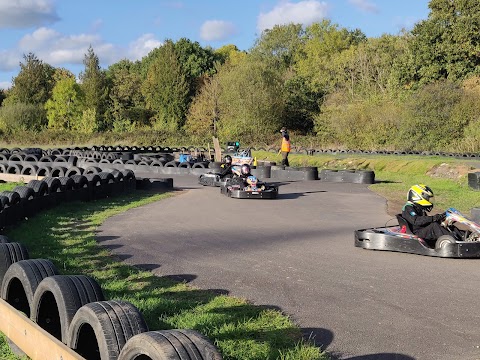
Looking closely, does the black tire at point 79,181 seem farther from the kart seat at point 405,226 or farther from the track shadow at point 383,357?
the track shadow at point 383,357

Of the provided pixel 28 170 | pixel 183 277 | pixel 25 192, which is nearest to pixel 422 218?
pixel 183 277

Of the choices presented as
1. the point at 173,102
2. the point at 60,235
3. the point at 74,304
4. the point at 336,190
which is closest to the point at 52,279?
the point at 74,304

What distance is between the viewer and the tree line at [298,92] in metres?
30.2

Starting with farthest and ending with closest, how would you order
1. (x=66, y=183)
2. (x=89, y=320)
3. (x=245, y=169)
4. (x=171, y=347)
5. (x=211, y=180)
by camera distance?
1. (x=211, y=180)
2. (x=245, y=169)
3. (x=66, y=183)
4. (x=89, y=320)
5. (x=171, y=347)

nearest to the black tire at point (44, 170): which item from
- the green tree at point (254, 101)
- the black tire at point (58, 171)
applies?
the black tire at point (58, 171)

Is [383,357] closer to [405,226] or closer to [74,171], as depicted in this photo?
[405,226]

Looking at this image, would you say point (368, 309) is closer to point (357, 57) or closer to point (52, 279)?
point (52, 279)

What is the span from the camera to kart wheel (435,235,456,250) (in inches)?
250

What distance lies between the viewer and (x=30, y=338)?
3.33 meters

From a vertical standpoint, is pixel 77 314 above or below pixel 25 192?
below

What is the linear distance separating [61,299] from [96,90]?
55.7 meters

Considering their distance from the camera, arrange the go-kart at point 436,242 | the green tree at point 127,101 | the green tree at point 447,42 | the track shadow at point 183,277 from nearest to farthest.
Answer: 1. the track shadow at point 183,277
2. the go-kart at point 436,242
3. the green tree at point 447,42
4. the green tree at point 127,101

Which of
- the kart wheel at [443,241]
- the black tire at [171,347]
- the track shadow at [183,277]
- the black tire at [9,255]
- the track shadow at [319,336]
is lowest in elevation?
the track shadow at [319,336]

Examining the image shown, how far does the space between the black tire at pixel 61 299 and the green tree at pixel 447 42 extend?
31800 mm
